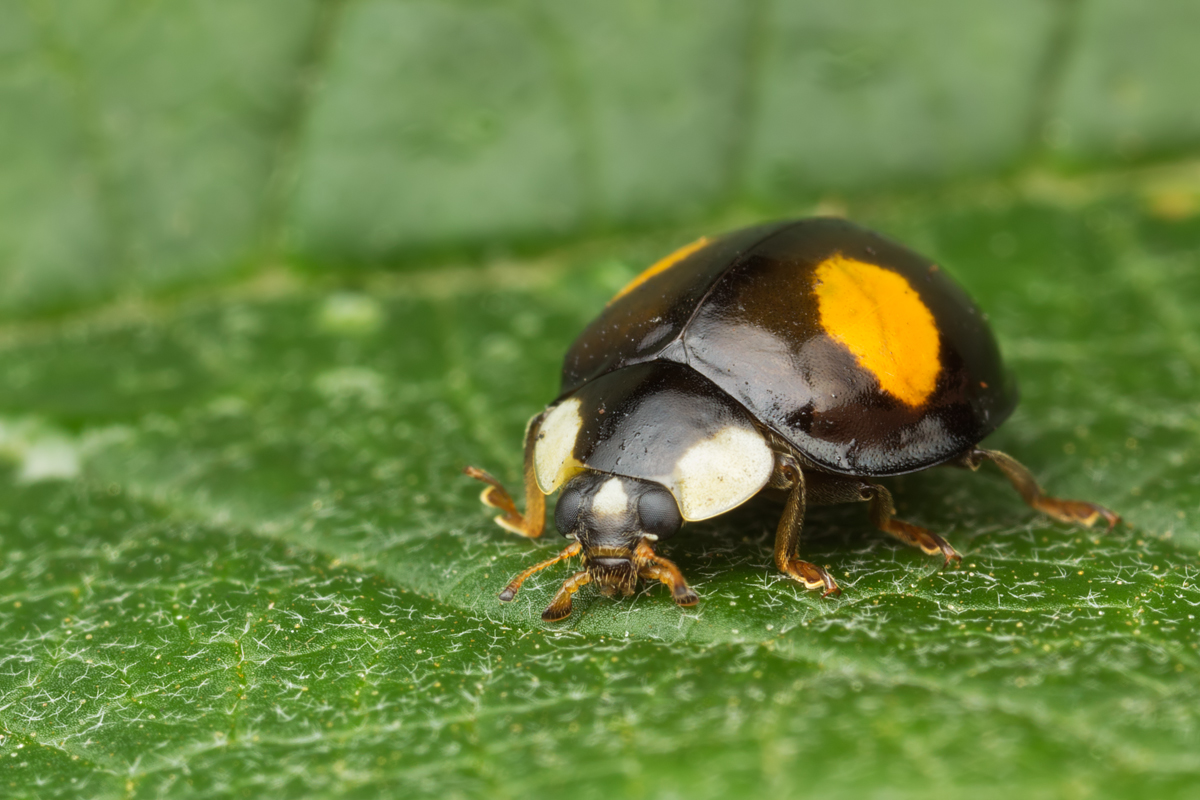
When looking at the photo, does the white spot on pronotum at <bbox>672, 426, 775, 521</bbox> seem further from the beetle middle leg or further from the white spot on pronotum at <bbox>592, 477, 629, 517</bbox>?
the beetle middle leg

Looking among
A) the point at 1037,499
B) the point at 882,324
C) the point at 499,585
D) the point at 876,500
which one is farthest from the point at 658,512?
the point at 1037,499

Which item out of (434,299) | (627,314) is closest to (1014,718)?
(627,314)

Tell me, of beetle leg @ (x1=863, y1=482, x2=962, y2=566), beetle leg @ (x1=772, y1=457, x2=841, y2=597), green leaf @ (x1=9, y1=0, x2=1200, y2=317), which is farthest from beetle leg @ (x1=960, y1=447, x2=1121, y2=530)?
green leaf @ (x1=9, y1=0, x2=1200, y2=317)

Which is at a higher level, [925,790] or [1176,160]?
[1176,160]

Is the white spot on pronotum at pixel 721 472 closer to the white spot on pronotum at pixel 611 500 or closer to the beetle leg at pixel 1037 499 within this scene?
the white spot on pronotum at pixel 611 500

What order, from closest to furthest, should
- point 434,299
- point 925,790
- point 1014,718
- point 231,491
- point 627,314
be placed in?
point 925,790, point 1014,718, point 627,314, point 231,491, point 434,299

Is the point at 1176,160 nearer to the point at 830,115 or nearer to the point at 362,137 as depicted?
the point at 830,115

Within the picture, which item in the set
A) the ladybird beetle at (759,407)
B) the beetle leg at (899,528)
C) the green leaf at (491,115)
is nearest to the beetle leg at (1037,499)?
the ladybird beetle at (759,407)

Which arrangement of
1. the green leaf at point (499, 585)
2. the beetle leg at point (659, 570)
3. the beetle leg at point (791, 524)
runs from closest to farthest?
the green leaf at point (499, 585) → the beetle leg at point (659, 570) → the beetle leg at point (791, 524)
